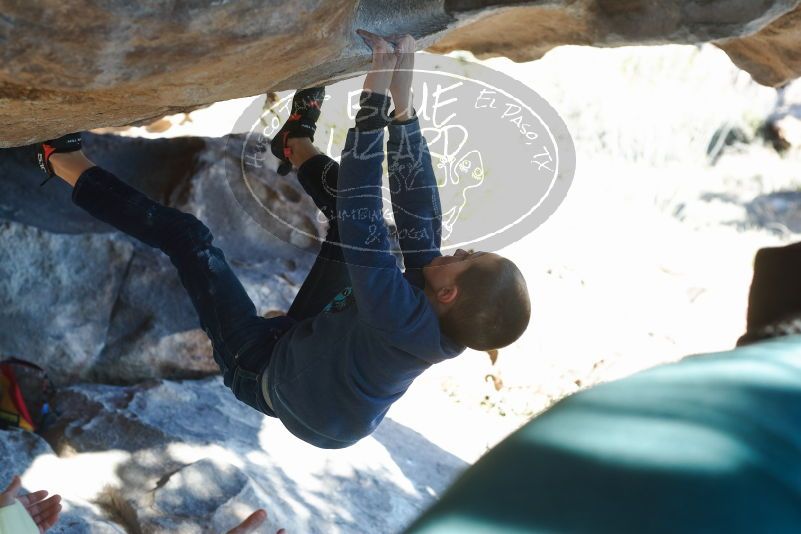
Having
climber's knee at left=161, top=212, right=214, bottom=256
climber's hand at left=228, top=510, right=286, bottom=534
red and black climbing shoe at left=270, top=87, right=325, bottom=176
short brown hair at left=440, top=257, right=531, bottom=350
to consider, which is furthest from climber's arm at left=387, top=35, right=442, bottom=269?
climber's hand at left=228, top=510, right=286, bottom=534

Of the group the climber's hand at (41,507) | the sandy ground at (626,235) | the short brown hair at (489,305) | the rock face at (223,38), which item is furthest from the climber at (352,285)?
the climber's hand at (41,507)

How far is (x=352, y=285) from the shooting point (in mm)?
2002

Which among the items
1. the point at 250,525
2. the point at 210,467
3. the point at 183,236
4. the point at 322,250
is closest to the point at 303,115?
the point at 322,250

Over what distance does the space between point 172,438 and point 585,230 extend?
3328mm

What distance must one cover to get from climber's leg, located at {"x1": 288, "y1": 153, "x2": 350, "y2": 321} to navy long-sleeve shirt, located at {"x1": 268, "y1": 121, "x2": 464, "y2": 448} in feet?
0.56

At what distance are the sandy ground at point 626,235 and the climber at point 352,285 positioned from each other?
0.49 m

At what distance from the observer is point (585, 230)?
5.59 metres

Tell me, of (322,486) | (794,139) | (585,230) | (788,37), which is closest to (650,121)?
(794,139)

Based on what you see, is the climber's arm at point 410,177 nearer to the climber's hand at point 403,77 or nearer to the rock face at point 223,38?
the climber's hand at point 403,77

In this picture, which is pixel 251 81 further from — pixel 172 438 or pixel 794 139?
pixel 794 139

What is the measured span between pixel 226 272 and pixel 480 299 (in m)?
0.85

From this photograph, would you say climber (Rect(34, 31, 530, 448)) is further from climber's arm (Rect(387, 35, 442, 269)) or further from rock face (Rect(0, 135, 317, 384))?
rock face (Rect(0, 135, 317, 384))

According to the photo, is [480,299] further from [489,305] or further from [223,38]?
[223,38]

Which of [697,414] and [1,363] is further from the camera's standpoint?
[1,363]
